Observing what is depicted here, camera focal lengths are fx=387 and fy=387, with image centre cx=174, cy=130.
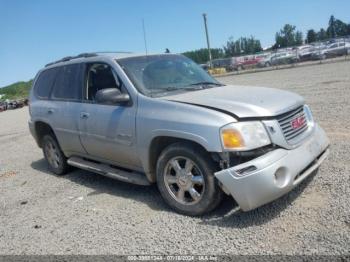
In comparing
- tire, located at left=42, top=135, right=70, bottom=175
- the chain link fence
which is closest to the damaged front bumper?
tire, located at left=42, top=135, right=70, bottom=175

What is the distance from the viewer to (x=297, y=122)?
4.24 meters

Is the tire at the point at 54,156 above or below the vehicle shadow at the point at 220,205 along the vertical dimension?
above

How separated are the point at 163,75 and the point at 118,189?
179cm

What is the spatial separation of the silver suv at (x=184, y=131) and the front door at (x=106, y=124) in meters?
0.01

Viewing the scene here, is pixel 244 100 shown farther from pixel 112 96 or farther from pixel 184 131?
pixel 112 96

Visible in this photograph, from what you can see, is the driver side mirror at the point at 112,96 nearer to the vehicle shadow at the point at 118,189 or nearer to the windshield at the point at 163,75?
the windshield at the point at 163,75

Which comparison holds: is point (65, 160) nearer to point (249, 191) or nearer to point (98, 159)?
point (98, 159)

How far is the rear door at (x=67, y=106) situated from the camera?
5.84 meters

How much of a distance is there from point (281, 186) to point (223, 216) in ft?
2.49

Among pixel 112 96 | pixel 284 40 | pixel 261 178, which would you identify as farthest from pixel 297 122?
pixel 284 40

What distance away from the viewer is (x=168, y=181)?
14.5ft

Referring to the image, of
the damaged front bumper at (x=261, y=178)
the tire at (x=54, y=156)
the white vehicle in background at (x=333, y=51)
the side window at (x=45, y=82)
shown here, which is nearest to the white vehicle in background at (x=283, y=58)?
the white vehicle in background at (x=333, y=51)

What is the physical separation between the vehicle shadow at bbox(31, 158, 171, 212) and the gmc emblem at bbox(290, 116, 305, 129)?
171 centimetres

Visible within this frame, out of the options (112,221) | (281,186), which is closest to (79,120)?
(112,221)
